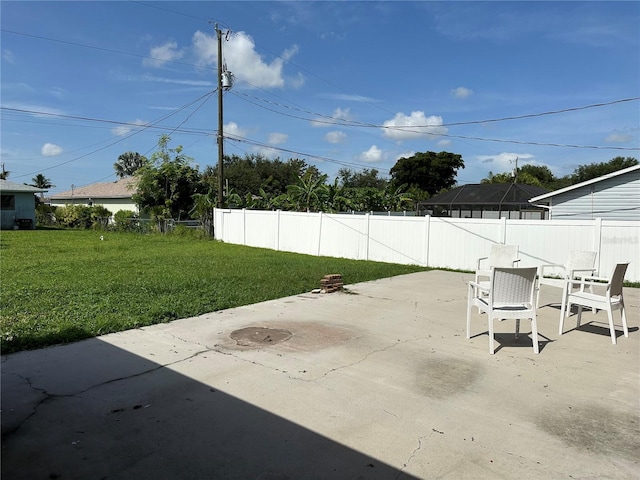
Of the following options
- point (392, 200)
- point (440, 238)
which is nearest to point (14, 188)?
point (392, 200)

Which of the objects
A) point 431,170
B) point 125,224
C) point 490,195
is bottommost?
point 125,224

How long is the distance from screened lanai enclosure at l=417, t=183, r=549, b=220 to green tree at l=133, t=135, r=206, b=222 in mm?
16468

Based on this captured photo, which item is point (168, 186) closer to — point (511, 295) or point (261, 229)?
point (261, 229)

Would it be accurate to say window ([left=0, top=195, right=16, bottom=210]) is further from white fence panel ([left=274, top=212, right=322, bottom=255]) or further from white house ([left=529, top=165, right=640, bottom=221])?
white house ([left=529, top=165, right=640, bottom=221])

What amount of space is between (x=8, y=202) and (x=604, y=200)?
37164mm

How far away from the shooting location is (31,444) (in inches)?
114

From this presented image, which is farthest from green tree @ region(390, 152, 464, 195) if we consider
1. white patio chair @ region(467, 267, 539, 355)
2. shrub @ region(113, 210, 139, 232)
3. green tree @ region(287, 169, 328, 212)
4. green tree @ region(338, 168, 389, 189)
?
white patio chair @ region(467, 267, 539, 355)

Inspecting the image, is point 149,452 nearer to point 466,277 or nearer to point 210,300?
point 210,300

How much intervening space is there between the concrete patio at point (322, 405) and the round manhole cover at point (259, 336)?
40mm

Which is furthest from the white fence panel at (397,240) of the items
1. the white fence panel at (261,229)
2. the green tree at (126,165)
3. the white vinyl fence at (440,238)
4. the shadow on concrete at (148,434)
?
the green tree at (126,165)

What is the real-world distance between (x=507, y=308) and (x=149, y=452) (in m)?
4.33

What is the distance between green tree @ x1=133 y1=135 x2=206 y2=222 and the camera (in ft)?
98.4

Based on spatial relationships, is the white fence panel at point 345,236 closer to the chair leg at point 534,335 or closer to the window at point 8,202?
the chair leg at point 534,335

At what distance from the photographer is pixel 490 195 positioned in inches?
1050
